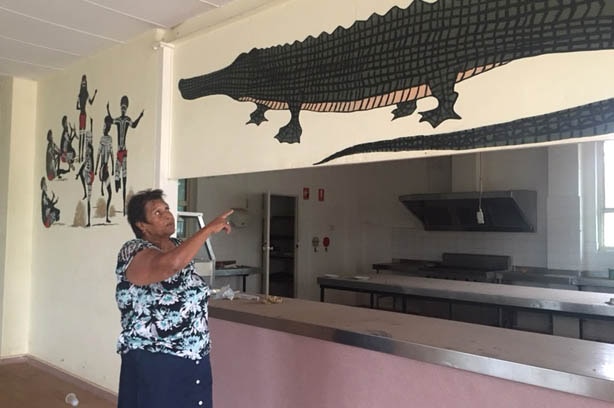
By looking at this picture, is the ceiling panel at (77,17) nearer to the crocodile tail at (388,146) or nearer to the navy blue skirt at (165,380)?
the crocodile tail at (388,146)

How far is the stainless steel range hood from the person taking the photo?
6.31 m

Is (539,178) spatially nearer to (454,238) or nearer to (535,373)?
(454,238)

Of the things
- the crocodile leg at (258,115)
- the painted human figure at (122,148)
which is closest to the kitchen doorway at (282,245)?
the painted human figure at (122,148)

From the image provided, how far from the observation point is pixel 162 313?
1.98 meters

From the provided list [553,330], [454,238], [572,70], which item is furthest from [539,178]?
[572,70]

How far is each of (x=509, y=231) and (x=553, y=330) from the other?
1484mm

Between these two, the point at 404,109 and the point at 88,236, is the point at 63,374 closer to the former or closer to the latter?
the point at 88,236

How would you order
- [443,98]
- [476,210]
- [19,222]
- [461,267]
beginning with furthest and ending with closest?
1. [461,267]
2. [476,210]
3. [19,222]
4. [443,98]

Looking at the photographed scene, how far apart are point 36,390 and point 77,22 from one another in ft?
9.28

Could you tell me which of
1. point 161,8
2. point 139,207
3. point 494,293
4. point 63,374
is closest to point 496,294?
point 494,293

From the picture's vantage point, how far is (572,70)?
1.75 m

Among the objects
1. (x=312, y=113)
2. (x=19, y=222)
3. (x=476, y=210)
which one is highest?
(x=312, y=113)

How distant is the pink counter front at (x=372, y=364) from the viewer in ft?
5.80

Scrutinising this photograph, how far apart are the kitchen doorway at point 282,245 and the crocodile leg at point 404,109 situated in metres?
5.25
